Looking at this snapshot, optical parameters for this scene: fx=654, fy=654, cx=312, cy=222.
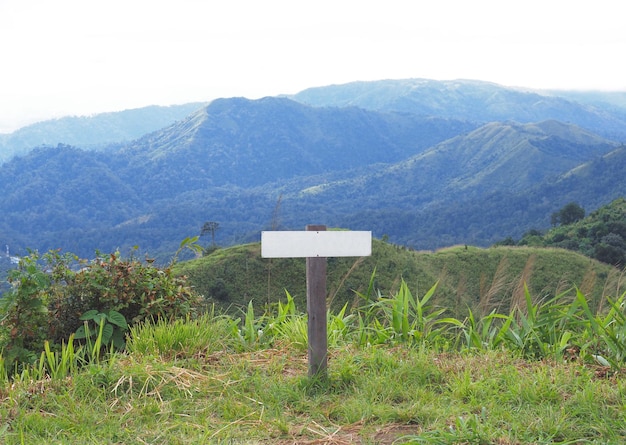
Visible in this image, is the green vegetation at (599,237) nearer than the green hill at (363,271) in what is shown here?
No

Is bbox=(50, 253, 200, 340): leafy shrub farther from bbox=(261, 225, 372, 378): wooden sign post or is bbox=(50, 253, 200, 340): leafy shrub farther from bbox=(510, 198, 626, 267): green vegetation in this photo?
bbox=(510, 198, 626, 267): green vegetation

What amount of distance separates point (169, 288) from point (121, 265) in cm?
42

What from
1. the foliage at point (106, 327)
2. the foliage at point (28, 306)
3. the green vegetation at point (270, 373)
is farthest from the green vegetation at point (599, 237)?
the foliage at point (28, 306)

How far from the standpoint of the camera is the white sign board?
13.6 ft

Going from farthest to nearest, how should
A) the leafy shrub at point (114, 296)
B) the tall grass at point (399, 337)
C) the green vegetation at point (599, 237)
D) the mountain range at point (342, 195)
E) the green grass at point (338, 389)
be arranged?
the mountain range at point (342, 195) < the green vegetation at point (599, 237) < the leafy shrub at point (114, 296) < the tall grass at point (399, 337) < the green grass at point (338, 389)

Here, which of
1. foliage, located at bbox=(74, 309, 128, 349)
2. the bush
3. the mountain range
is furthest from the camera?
the mountain range

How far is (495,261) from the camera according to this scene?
1384 inches

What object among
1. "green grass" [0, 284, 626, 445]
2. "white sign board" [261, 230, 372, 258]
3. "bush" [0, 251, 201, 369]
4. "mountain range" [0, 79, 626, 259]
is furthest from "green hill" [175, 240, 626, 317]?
"mountain range" [0, 79, 626, 259]

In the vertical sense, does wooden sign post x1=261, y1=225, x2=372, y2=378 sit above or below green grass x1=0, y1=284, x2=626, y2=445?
above

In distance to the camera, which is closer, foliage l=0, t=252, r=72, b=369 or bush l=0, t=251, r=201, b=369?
foliage l=0, t=252, r=72, b=369

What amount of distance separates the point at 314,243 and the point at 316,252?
6 cm

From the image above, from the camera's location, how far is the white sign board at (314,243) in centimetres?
413

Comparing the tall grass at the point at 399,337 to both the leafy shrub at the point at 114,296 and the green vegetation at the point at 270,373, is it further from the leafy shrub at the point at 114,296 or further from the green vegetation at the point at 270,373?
the leafy shrub at the point at 114,296

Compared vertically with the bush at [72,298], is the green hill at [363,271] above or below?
below
